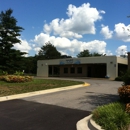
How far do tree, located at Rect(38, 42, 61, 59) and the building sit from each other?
29556mm

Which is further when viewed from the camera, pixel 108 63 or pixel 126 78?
pixel 108 63

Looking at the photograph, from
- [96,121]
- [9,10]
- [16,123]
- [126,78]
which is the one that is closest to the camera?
[96,121]

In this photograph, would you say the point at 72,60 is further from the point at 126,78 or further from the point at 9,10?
the point at 126,78

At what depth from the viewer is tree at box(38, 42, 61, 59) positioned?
242 ft

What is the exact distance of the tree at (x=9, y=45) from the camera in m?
32.7

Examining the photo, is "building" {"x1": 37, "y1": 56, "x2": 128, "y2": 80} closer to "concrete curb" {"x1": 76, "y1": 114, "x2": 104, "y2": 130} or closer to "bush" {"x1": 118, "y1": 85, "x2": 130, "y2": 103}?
"bush" {"x1": 118, "y1": 85, "x2": 130, "y2": 103}

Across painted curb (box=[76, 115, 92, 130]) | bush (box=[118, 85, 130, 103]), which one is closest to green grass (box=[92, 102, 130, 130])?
painted curb (box=[76, 115, 92, 130])

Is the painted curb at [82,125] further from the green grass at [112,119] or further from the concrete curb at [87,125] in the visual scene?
the green grass at [112,119]

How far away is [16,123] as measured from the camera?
630 centimetres

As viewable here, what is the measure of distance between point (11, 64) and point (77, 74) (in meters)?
13.3

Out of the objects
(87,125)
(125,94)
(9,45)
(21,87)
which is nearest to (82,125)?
(87,125)

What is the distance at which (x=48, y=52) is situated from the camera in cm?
7462

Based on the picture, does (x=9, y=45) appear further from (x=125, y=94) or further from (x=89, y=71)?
(x=125, y=94)

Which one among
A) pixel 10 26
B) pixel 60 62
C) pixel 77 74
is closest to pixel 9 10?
pixel 10 26
